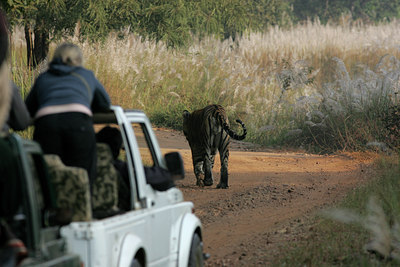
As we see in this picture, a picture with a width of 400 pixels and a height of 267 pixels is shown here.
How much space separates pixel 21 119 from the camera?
509 centimetres

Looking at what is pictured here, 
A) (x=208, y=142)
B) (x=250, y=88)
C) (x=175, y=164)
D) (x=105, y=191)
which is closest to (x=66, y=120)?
(x=105, y=191)

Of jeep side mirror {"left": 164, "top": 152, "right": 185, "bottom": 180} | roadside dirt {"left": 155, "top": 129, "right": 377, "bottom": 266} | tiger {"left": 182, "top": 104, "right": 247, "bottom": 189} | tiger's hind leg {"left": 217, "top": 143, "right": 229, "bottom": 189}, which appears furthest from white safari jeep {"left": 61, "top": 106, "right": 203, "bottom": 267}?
tiger {"left": 182, "top": 104, "right": 247, "bottom": 189}

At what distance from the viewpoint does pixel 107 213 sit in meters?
5.37

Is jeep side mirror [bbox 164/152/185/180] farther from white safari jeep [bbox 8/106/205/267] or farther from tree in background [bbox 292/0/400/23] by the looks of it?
tree in background [bbox 292/0/400/23]

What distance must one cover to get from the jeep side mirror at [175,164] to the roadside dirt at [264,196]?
87.7 inches

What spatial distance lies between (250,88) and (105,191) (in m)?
17.2

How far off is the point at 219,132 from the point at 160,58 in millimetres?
11441

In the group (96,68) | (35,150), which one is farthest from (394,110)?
(35,150)

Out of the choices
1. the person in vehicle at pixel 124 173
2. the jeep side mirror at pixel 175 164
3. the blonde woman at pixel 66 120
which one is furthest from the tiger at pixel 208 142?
the blonde woman at pixel 66 120

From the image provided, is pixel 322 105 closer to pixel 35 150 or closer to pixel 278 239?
pixel 278 239

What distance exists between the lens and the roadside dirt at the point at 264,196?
884cm

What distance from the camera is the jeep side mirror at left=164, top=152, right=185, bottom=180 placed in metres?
5.90

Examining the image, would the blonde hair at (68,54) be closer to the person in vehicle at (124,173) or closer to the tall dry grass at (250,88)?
the person in vehicle at (124,173)

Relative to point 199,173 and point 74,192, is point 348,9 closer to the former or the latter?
point 199,173
